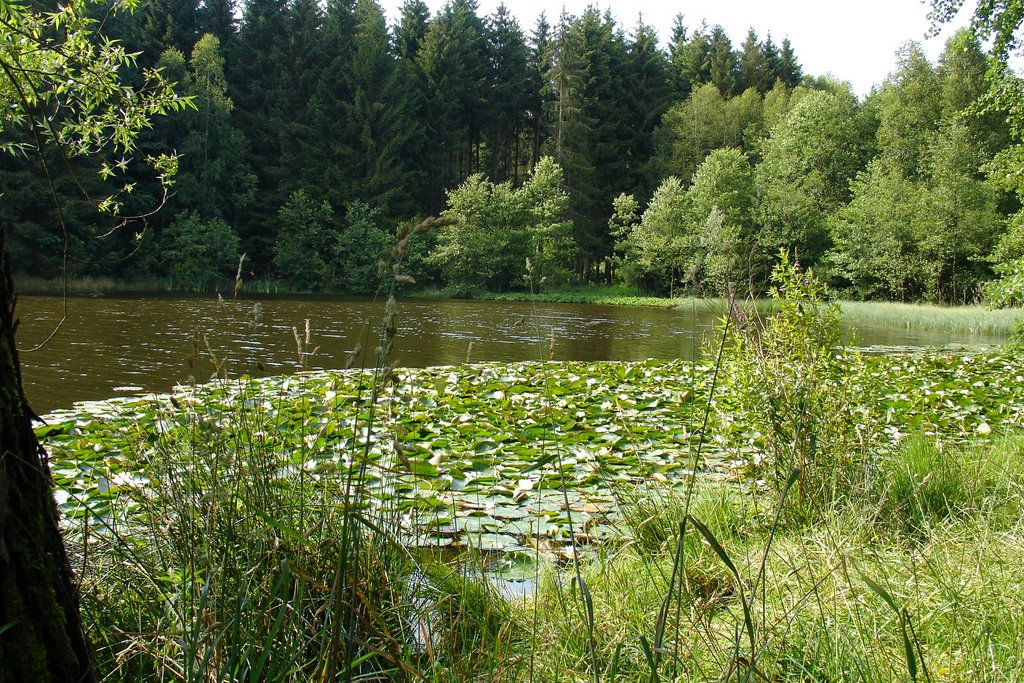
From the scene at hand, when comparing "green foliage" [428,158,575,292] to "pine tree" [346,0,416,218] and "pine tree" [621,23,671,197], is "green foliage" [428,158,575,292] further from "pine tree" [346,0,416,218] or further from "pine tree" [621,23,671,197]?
"pine tree" [621,23,671,197]

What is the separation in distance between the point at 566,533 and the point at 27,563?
227cm

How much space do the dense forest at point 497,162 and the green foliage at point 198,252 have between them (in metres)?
0.11

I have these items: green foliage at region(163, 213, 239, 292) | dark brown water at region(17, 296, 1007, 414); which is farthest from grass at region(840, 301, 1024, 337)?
green foliage at region(163, 213, 239, 292)

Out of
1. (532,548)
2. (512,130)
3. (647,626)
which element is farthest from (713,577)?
(512,130)

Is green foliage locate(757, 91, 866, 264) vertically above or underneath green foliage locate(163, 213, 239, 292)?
above

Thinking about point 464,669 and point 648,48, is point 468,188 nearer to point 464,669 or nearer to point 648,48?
point 648,48

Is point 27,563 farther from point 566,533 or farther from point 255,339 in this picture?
point 255,339

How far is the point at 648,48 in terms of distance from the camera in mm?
45719

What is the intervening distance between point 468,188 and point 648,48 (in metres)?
19.9

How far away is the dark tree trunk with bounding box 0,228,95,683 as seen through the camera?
1007mm

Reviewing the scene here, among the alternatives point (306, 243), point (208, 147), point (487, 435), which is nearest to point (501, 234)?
point (306, 243)

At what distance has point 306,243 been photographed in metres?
32.5

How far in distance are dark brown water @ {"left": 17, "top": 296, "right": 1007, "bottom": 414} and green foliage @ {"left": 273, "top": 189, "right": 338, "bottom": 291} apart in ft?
35.3

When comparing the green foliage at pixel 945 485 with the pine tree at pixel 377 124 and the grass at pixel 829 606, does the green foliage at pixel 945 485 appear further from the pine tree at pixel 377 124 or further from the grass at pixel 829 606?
the pine tree at pixel 377 124
